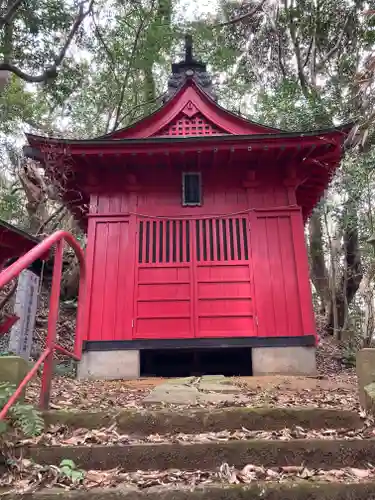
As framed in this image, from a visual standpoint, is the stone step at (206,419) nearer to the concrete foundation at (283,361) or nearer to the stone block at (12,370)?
the stone block at (12,370)

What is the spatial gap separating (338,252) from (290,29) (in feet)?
27.4

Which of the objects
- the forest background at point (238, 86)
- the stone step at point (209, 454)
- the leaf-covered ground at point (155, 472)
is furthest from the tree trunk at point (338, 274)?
the stone step at point (209, 454)

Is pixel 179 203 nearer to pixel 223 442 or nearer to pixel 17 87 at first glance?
pixel 223 442

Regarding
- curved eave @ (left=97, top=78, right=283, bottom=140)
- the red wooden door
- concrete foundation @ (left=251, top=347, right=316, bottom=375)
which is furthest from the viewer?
curved eave @ (left=97, top=78, right=283, bottom=140)

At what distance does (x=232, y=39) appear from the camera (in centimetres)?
1694

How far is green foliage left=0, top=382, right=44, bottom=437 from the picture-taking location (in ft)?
9.25

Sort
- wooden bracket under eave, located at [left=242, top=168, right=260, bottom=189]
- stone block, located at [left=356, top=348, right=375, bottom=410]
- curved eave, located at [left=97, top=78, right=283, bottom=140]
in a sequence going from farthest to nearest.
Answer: curved eave, located at [left=97, top=78, right=283, bottom=140]
wooden bracket under eave, located at [left=242, top=168, right=260, bottom=189]
stone block, located at [left=356, top=348, right=375, bottom=410]

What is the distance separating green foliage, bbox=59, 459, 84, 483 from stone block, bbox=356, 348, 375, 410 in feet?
7.52

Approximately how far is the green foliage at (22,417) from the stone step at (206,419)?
31 cm

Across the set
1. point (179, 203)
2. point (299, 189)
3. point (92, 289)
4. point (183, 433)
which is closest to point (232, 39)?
point (299, 189)

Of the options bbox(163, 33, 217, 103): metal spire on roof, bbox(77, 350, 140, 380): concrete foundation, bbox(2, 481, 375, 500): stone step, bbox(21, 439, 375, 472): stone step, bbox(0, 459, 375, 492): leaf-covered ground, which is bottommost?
bbox(2, 481, 375, 500): stone step

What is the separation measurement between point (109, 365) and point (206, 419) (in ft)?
14.6

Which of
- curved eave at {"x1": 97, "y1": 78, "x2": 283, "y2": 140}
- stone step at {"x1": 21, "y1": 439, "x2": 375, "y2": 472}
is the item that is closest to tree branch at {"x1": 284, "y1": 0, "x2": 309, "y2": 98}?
curved eave at {"x1": 97, "y1": 78, "x2": 283, "y2": 140}

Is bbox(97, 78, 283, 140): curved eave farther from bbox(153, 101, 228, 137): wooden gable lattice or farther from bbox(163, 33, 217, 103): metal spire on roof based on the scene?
bbox(163, 33, 217, 103): metal spire on roof
